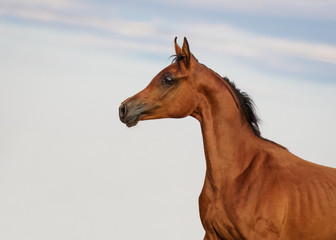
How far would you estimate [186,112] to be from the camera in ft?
22.1

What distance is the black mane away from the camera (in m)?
6.84

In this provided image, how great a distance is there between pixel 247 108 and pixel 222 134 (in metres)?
0.47

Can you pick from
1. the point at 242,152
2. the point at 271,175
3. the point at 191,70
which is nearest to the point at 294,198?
the point at 271,175

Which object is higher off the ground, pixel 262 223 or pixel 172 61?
pixel 172 61

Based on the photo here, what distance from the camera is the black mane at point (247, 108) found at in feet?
22.4

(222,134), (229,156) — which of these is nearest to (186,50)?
(222,134)

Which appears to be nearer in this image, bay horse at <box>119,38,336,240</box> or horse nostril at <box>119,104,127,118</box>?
bay horse at <box>119,38,336,240</box>

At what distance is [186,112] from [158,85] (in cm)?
48

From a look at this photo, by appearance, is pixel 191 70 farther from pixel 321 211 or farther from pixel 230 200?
pixel 321 211

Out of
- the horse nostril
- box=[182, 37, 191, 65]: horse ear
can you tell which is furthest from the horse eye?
the horse nostril

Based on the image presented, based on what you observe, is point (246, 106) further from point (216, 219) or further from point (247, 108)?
point (216, 219)

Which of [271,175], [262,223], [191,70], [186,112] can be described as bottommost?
[262,223]

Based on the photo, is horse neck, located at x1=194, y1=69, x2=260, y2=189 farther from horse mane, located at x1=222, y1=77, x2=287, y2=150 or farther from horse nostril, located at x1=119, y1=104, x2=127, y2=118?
horse nostril, located at x1=119, y1=104, x2=127, y2=118

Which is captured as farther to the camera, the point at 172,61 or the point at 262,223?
the point at 172,61
